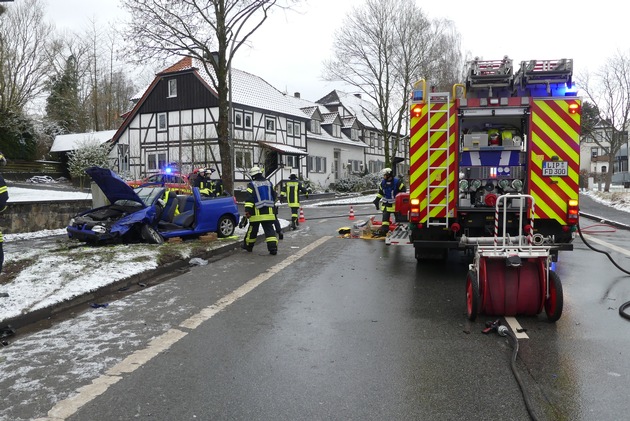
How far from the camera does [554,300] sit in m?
5.07

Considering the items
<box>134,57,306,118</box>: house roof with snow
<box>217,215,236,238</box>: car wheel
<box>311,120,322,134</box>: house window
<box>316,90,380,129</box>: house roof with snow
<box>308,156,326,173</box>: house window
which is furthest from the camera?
<box>316,90,380,129</box>: house roof with snow

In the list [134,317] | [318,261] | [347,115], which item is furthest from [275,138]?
[134,317]

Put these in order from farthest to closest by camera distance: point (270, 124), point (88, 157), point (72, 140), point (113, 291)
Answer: point (72, 140) < point (270, 124) < point (88, 157) < point (113, 291)

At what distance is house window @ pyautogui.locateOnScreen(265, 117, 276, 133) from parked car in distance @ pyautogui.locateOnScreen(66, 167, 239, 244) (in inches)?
1075

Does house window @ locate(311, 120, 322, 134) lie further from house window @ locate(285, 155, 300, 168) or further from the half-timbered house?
house window @ locate(285, 155, 300, 168)

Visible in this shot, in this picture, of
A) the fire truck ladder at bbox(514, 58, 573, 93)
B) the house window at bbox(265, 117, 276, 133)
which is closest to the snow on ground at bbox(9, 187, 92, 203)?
the fire truck ladder at bbox(514, 58, 573, 93)

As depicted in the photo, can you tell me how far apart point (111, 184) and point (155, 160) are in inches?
1107

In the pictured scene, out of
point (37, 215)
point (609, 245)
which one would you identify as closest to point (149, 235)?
point (37, 215)

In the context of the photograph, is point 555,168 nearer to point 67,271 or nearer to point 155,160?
point 67,271

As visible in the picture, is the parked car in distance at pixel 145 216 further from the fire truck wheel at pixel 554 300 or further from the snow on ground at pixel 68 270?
the fire truck wheel at pixel 554 300

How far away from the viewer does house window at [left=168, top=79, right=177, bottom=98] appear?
3605 centimetres

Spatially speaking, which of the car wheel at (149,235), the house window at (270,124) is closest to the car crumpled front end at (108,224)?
the car wheel at (149,235)

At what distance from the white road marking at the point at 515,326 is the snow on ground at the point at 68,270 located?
500 centimetres

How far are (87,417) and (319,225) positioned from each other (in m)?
13.3
